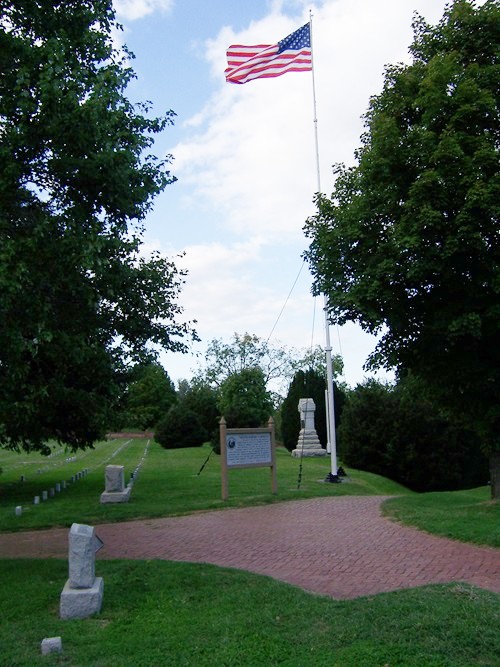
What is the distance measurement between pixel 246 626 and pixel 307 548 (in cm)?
406

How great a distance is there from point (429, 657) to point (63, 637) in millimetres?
3030

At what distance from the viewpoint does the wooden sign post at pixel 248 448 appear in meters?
15.5

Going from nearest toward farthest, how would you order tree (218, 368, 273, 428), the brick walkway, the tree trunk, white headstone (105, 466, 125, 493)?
the brick walkway, the tree trunk, white headstone (105, 466, 125, 493), tree (218, 368, 273, 428)

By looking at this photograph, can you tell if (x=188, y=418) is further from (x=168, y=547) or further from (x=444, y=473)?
(x=168, y=547)

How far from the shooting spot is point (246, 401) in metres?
38.4

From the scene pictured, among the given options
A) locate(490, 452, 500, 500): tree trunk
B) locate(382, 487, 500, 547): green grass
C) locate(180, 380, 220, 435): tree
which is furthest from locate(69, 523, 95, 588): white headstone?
locate(180, 380, 220, 435): tree

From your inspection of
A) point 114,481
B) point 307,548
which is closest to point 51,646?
point 307,548

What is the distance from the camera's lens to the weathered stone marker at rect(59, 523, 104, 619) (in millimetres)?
6234

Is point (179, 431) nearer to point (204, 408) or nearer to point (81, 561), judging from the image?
point (204, 408)

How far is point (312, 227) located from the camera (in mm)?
14586

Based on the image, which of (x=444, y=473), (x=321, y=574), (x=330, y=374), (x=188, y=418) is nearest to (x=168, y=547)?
(x=321, y=574)

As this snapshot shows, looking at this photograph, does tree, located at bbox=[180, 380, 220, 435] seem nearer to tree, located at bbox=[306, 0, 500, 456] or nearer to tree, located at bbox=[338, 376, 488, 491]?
tree, located at bbox=[338, 376, 488, 491]

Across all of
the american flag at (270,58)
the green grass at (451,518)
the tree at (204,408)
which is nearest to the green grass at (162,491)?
the green grass at (451,518)

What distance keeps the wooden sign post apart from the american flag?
1003 centimetres
